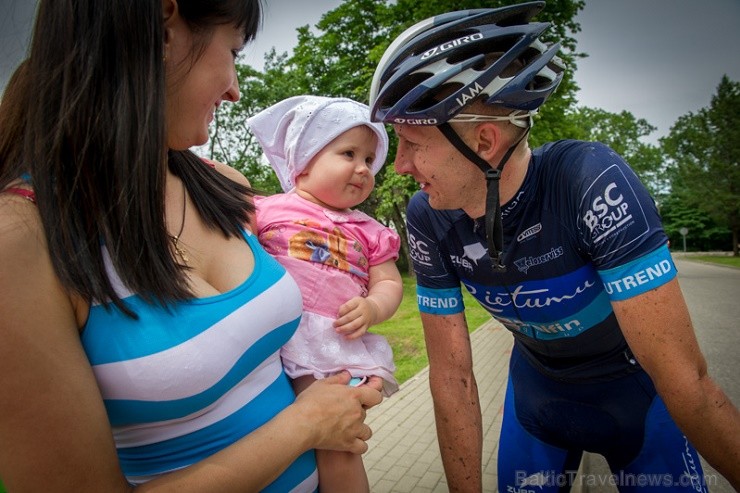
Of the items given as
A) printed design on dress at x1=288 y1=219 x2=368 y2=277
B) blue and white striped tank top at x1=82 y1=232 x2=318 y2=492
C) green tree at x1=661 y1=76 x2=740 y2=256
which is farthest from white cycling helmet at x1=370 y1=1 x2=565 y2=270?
green tree at x1=661 y1=76 x2=740 y2=256

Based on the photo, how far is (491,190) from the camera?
6.40 ft

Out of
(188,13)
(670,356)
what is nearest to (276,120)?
(188,13)

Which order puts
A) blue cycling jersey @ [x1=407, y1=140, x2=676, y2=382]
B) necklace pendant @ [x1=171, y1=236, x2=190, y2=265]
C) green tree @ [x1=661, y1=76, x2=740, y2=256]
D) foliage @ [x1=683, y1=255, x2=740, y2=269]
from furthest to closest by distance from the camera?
green tree @ [x1=661, y1=76, x2=740, y2=256], foliage @ [x1=683, y1=255, x2=740, y2=269], blue cycling jersey @ [x1=407, y1=140, x2=676, y2=382], necklace pendant @ [x1=171, y1=236, x2=190, y2=265]

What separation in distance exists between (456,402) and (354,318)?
32.1 inches

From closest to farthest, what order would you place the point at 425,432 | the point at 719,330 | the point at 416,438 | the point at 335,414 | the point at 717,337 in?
the point at 335,414 → the point at 416,438 → the point at 425,432 → the point at 717,337 → the point at 719,330

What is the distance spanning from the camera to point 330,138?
232cm

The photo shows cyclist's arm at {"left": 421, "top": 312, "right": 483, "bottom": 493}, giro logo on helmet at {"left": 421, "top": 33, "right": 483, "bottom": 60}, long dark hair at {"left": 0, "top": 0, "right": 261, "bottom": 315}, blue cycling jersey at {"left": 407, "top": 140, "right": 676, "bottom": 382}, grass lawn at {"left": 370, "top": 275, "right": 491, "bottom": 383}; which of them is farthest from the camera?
grass lawn at {"left": 370, "top": 275, "right": 491, "bottom": 383}

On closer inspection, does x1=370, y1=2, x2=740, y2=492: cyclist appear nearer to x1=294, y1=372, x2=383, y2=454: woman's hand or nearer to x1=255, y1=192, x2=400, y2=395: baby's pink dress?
x1=255, y1=192, x2=400, y2=395: baby's pink dress

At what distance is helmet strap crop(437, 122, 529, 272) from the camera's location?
1.95 meters

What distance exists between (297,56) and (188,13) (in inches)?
787

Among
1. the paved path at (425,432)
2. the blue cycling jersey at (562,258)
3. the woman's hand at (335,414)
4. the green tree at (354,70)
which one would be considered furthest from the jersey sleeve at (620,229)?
the green tree at (354,70)

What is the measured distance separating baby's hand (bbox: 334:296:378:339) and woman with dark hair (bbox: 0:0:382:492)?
459 mm

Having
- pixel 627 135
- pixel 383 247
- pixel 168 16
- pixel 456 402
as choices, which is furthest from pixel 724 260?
pixel 168 16

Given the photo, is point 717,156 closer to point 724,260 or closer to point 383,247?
point 724,260
